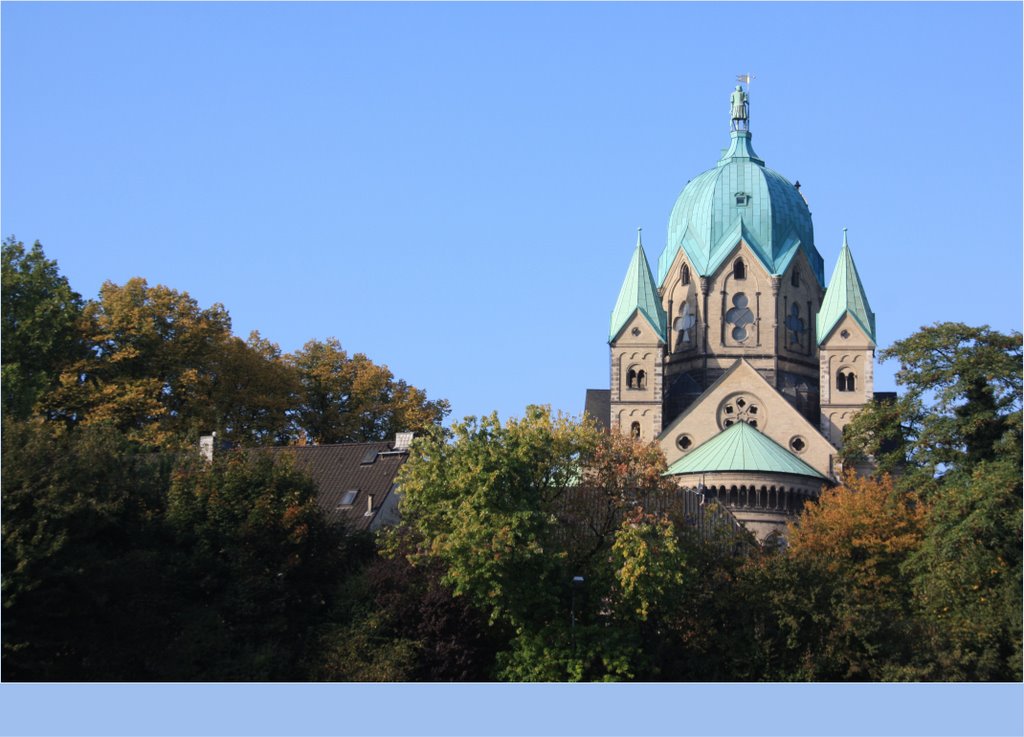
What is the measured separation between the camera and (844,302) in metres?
109

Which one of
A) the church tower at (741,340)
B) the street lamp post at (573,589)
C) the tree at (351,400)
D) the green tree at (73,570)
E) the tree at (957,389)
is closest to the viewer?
the green tree at (73,570)

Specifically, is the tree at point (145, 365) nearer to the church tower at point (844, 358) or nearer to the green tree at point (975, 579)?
the green tree at point (975, 579)

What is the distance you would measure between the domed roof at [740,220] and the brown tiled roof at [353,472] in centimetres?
4525

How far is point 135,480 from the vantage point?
57.4 meters

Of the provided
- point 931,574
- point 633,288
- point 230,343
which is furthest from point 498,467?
point 633,288

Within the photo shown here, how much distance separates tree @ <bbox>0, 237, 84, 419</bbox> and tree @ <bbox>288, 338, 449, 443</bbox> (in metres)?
16.6

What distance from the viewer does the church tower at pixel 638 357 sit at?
10569 centimetres

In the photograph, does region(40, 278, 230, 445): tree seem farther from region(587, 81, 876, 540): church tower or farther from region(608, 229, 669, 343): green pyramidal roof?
region(608, 229, 669, 343): green pyramidal roof

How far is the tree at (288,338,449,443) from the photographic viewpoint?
92.2 m

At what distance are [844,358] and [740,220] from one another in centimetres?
1216

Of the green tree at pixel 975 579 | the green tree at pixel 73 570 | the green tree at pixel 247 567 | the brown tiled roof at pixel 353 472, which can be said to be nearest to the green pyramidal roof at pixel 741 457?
the brown tiled roof at pixel 353 472

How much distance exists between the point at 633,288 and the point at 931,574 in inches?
1992

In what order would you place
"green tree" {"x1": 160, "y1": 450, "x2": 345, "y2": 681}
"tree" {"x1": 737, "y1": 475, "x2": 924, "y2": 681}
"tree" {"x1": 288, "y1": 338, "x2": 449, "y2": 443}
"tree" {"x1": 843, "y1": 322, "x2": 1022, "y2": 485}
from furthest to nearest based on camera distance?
1. "tree" {"x1": 288, "y1": 338, "x2": 449, "y2": 443}
2. "tree" {"x1": 843, "y1": 322, "x2": 1022, "y2": 485}
3. "tree" {"x1": 737, "y1": 475, "x2": 924, "y2": 681}
4. "green tree" {"x1": 160, "y1": 450, "x2": 345, "y2": 681}

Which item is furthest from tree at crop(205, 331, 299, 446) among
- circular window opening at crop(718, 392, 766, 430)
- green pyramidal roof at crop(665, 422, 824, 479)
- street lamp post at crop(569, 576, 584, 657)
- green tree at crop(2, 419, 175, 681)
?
street lamp post at crop(569, 576, 584, 657)
